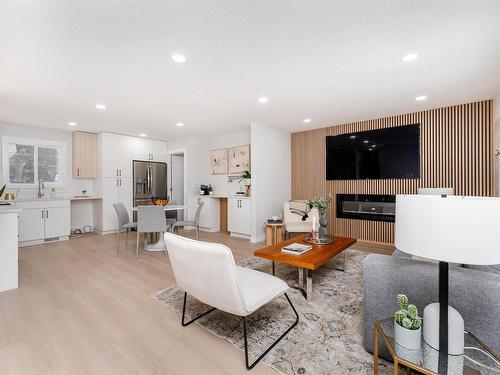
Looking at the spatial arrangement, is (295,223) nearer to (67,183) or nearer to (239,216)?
(239,216)

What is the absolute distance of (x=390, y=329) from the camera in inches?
47.9

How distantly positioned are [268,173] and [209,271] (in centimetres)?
379

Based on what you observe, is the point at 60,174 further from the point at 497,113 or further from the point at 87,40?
the point at 497,113

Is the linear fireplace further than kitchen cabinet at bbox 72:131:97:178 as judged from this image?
No

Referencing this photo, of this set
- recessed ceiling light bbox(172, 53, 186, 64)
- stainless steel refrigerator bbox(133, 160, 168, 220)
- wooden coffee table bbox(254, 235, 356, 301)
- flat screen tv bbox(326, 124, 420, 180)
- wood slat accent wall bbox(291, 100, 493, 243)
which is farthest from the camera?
stainless steel refrigerator bbox(133, 160, 168, 220)

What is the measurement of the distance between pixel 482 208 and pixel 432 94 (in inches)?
132

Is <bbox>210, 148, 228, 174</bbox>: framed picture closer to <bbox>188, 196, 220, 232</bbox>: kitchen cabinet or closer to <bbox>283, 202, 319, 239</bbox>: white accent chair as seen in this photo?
<bbox>188, 196, 220, 232</bbox>: kitchen cabinet

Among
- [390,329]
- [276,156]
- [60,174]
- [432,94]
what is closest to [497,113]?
[432,94]

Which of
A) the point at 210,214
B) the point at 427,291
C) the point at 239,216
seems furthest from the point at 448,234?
the point at 210,214

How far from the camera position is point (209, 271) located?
1.46 metres

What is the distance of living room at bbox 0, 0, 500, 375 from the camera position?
1.31 m

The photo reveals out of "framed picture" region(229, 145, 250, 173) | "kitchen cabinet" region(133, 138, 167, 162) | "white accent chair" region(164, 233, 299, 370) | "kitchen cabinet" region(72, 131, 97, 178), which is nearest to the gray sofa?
"white accent chair" region(164, 233, 299, 370)

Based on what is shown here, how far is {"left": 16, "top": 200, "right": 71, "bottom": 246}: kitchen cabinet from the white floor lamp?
6017 millimetres

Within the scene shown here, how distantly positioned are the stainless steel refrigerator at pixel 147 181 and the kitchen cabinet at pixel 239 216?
2.37 metres
